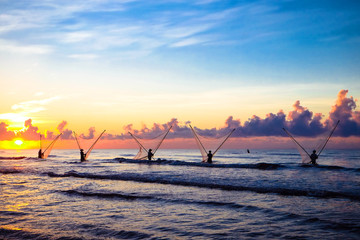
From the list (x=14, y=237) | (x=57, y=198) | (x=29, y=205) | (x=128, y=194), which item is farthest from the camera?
(x=128, y=194)

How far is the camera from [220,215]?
11.3 meters

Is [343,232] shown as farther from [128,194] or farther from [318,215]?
[128,194]

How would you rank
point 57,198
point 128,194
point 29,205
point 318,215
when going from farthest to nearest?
point 128,194 → point 57,198 → point 29,205 → point 318,215

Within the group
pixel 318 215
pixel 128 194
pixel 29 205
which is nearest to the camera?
pixel 318 215

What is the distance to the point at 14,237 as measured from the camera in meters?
8.59

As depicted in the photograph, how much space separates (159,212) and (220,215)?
2716 mm

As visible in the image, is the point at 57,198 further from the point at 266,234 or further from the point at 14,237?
the point at 266,234

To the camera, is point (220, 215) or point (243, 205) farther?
point (243, 205)

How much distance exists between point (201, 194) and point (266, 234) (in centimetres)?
796

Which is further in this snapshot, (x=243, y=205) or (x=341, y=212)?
(x=243, y=205)

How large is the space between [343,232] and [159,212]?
23.3 ft

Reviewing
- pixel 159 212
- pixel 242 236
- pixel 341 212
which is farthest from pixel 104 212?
pixel 341 212

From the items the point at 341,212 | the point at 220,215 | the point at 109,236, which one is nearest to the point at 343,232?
the point at 341,212

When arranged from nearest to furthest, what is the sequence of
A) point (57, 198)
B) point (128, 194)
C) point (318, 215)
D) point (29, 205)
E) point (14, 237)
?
point (14, 237) → point (318, 215) → point (29, 205) → point (57, 198) → point (128, 194)
